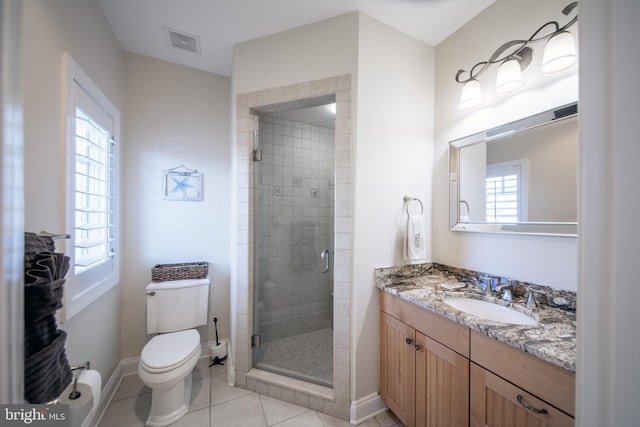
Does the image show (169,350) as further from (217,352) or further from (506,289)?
(506,289)

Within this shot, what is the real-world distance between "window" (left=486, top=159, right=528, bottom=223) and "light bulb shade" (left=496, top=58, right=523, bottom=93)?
1.36 feet

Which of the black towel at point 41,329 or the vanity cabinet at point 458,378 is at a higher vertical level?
the black towel at point 41,329

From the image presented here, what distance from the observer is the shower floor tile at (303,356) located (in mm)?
1844

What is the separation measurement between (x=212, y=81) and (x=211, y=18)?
70 cm

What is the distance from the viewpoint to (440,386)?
121 cm

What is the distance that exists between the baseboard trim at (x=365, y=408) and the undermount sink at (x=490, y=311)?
34.2 inches

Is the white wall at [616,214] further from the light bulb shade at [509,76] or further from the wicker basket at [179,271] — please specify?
the wicker basket at [179,271]

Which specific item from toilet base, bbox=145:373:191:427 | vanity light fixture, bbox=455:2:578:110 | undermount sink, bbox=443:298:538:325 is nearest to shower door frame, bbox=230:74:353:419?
toilet base, bbox=145:373:191:427

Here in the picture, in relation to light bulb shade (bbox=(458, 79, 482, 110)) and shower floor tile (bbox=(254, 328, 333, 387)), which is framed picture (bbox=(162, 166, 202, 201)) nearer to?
shower floor tile (bbox=(254, 328, 333, 387))

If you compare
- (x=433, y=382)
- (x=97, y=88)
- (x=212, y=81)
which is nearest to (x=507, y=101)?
(x=433, y=382)

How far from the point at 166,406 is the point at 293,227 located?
1557 mm

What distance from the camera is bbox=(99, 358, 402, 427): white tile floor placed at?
5.13ft

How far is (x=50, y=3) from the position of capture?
3.64 feet

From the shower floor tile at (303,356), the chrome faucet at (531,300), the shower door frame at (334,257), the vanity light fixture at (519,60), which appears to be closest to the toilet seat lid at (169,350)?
the shower door frame at (334,257)
